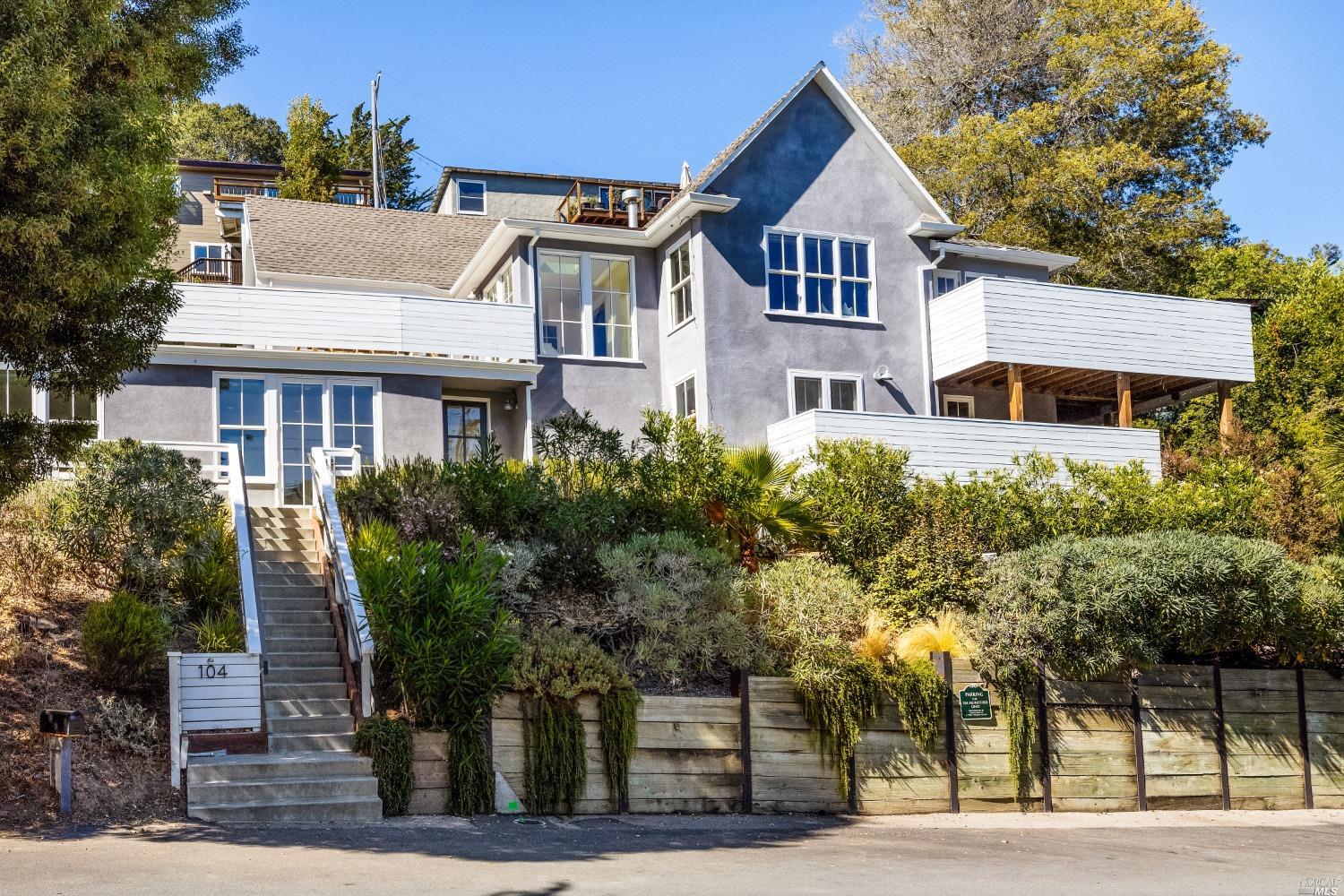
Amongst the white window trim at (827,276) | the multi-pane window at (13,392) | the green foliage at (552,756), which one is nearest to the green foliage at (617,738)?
the green foliage at (552,756)

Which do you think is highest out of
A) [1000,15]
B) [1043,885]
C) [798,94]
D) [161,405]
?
[1000,15]

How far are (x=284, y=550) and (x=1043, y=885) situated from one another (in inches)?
421

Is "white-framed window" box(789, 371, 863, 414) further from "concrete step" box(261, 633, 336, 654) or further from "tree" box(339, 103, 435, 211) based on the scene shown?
"tree" box(339, 103, 435, 211)

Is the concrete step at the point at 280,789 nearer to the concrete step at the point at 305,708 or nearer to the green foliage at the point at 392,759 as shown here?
the green foliage at the point at 392,759

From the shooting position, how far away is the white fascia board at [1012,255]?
87.7ft

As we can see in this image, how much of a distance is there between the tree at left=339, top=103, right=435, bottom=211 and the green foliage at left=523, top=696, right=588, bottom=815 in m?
37.5

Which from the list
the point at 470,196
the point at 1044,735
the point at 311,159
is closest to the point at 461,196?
the point at 470,196

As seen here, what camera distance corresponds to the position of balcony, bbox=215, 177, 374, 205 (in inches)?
1705

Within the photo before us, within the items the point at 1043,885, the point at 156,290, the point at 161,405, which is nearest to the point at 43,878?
the point at 156,290

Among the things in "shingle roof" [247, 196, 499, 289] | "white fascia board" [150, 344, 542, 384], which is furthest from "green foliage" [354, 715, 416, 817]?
"shingle roof" [247, 196, 499, 289]

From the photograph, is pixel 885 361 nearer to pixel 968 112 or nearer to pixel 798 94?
pixel 798 94

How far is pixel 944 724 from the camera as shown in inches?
589

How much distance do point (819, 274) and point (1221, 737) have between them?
37.3 ft

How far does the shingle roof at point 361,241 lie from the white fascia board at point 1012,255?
35.6ft
